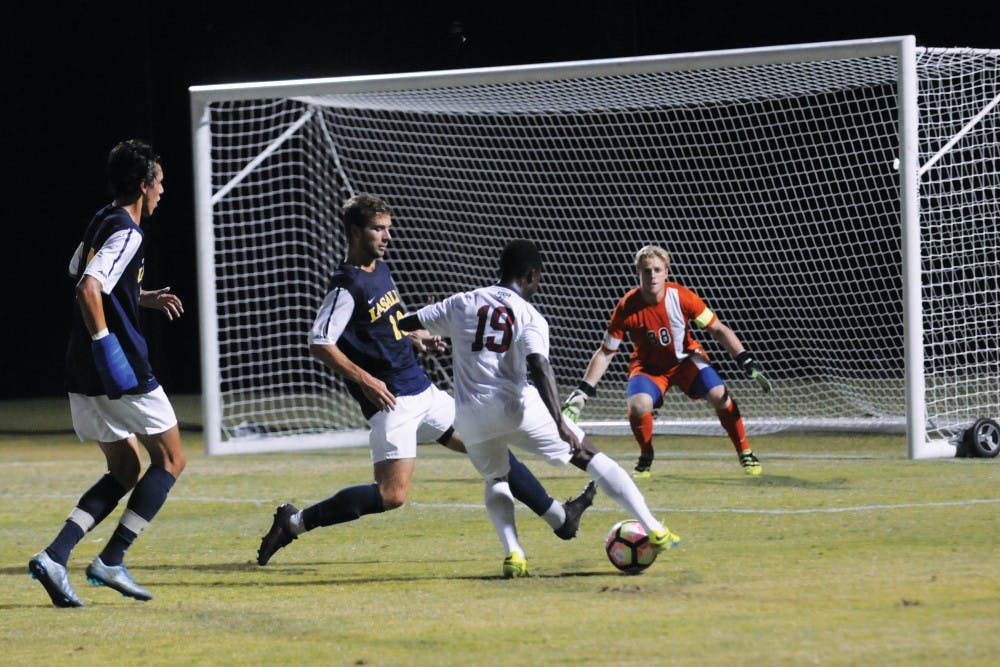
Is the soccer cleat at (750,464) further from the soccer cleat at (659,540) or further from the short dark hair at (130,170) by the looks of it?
the short dark hair at (130,170)

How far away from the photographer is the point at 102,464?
41.1 feet

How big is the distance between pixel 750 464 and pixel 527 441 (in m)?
4.01

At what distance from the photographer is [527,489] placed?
6.84 metres

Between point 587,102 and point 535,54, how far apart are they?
7.61 m

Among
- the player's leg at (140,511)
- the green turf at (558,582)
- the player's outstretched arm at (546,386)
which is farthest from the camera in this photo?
the player's outstretched arm at (546,386)

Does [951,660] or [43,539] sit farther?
[43,539]

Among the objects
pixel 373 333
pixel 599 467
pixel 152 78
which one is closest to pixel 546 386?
pixel 599 467

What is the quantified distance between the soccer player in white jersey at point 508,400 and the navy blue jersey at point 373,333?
13.2 inches

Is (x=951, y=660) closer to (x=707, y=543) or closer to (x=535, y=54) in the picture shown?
(x=707, y=543)

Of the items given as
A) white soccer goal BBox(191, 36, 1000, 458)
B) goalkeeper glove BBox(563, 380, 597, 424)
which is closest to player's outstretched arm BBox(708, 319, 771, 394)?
goalkeeper glove BBox(563, 380, 597, 424)

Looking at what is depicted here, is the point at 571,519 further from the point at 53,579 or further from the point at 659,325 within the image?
the point at 659,325

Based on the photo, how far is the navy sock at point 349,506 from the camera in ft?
22.5

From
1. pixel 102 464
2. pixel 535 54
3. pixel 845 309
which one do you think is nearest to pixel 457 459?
pixel 102 464

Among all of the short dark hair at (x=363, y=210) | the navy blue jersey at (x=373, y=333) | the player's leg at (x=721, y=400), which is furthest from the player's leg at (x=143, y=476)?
the player's leg at (x=721, y=400)
